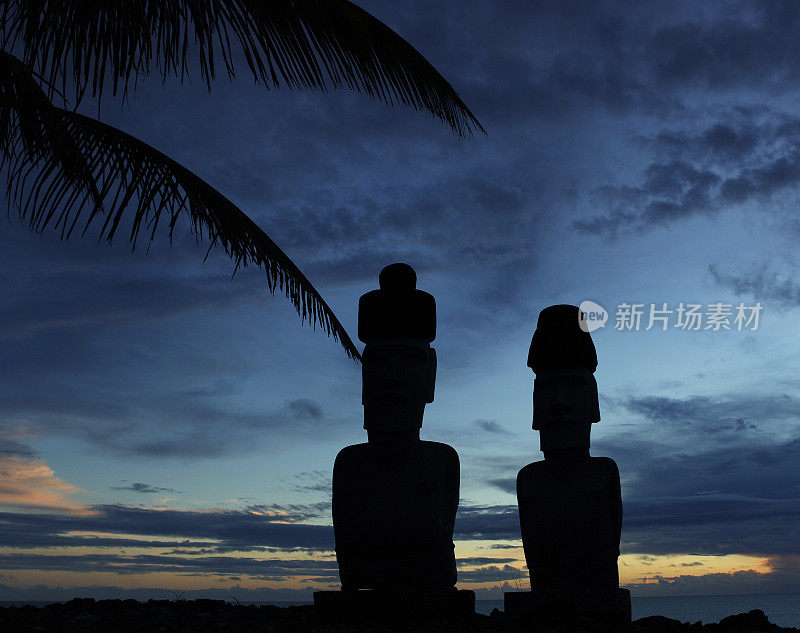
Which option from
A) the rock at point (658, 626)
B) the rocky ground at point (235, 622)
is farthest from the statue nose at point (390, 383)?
the rock at point (658, 626)

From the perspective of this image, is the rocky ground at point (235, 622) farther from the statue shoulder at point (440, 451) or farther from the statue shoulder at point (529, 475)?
the statue shoulder at point (440, 451)

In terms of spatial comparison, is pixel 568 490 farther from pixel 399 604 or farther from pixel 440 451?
pixel 399 604

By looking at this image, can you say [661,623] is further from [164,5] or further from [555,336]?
[164,5]

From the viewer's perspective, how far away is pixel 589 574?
7.48 m

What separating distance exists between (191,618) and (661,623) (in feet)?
13.5

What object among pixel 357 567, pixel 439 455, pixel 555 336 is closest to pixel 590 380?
pixel 555 336

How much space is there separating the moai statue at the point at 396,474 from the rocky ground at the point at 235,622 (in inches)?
15.9

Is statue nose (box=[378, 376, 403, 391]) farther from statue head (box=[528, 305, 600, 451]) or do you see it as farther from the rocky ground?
the rocky ground

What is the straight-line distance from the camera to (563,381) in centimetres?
791

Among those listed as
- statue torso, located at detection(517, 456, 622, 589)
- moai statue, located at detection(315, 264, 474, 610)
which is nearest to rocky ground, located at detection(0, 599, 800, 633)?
moai statue, located at detection(315, 264, 474, 610)

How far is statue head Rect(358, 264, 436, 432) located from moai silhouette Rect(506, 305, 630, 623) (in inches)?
47.5

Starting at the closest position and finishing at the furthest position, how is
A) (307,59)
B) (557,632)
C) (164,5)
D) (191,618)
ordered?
1. (164,5)
2. (307,59)
3. (557,632)
4. (191,618)

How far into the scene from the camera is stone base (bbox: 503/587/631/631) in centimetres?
714

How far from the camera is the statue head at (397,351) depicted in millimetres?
7332
